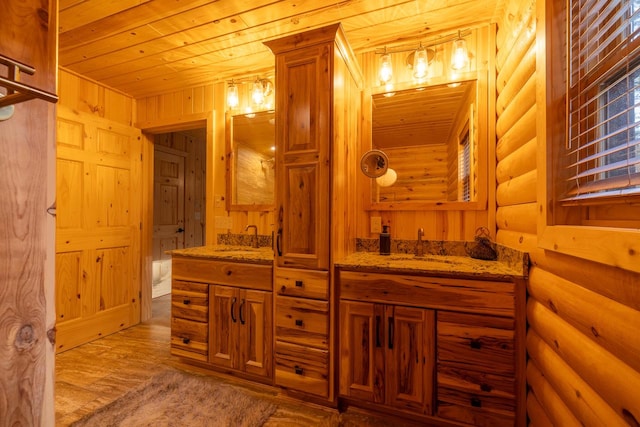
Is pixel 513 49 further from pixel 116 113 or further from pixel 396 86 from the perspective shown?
pixel 116 113

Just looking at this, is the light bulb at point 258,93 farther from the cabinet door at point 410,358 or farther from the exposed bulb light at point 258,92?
the cabinet door at point 410,358

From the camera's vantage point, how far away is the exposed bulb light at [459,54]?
1970 mm

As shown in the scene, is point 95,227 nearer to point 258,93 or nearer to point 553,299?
point 258,93

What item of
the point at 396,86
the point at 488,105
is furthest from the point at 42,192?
the point at 488,105

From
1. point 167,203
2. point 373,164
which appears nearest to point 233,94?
point 373,164

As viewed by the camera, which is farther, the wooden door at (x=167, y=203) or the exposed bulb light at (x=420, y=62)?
the wooden door at (x=167, y=203)

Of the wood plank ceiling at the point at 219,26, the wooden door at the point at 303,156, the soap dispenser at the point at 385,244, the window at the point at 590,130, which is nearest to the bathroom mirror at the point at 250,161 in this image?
the wood plank ceiling at the point at 219,26

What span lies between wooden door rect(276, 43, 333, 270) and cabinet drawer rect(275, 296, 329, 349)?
24cm

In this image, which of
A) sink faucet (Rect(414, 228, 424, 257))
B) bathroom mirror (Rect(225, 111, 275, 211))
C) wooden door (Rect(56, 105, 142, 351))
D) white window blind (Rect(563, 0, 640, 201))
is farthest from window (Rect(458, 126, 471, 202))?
wooden door (Rect(56, 105, 142, 351))

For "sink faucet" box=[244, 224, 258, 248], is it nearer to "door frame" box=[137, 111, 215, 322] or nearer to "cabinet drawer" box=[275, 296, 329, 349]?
"door frame" box=[137, 111, 215, 322]

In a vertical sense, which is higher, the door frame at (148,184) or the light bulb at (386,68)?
the light bulb at (386,68)

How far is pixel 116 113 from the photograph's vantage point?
3016 millimetres

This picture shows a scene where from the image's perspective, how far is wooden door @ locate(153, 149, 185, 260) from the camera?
4047 mm

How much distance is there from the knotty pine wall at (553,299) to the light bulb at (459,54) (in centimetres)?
21
